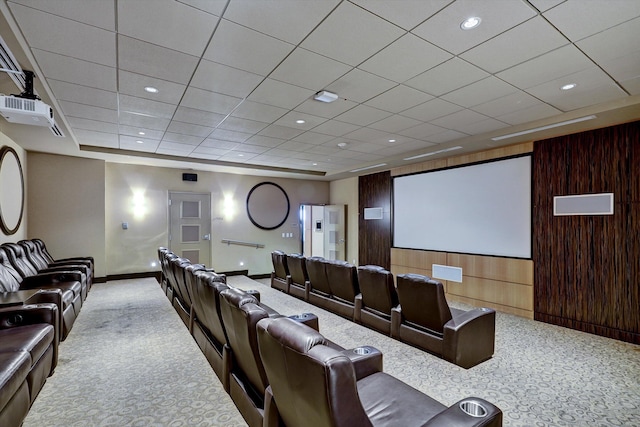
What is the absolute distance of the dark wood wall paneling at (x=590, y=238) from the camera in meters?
4.01

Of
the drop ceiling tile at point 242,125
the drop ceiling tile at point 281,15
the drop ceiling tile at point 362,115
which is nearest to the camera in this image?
the drop ceiling tile at point 281,15

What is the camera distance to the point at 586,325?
4348 millimetres

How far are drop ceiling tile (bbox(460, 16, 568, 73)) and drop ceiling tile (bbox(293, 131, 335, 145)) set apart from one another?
2.77 metres

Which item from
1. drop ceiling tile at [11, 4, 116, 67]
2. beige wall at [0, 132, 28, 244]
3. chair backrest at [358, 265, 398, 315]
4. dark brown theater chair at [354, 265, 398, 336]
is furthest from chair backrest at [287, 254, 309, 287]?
beige wall at [0, 132, 28, 244]

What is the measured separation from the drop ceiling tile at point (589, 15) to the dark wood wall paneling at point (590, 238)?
268 centimetres

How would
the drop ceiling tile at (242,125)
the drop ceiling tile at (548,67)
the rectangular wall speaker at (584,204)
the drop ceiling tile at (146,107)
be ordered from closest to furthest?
the drop ceiling tile at (548,67) → the drop ceiling tile at (146,107) → the rectangular wall speaker at (584,204) → the drop ceiling tile at (242,125)

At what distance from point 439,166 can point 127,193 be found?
7347mm

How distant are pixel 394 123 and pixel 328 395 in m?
4.08

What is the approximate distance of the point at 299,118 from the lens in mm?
4340

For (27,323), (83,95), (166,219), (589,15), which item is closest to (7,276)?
(27,323)

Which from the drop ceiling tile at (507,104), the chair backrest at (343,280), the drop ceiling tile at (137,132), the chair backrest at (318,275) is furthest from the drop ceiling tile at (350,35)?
the drop ceiling tile at (137,132)

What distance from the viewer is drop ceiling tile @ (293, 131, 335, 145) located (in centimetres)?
514

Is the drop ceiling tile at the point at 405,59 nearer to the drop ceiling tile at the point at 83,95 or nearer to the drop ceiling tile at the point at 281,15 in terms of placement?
the drop ceiling tile at the point at 281,15

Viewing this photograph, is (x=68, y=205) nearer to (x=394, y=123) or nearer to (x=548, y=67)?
(x=394, y=123)
